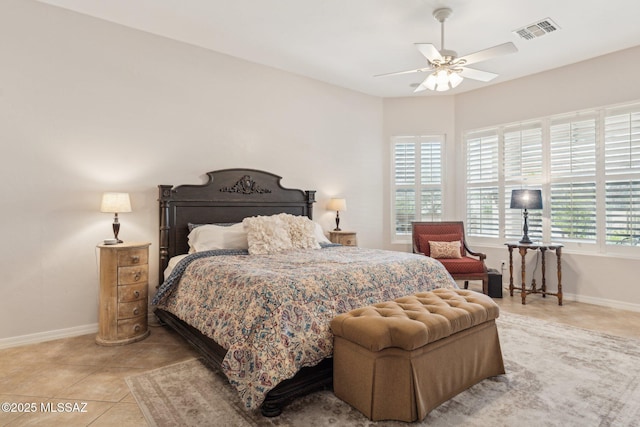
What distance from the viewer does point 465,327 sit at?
225 centimetres

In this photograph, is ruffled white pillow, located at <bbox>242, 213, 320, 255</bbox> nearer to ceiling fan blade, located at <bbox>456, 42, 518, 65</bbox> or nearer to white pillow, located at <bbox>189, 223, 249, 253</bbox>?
white pillow, located at <bbox>189, 223, 249, 253</bbox>

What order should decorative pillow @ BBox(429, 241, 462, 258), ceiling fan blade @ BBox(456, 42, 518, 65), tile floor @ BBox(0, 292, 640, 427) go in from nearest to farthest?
tile floor @ BBox(0, 292, 640, 427) < ceiling fan blade @ BBox(456, 42, 518, 65) < decorative pillow @ BBox(429, 241, 462, 258)

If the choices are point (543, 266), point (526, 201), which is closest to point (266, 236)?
point (526, 201)

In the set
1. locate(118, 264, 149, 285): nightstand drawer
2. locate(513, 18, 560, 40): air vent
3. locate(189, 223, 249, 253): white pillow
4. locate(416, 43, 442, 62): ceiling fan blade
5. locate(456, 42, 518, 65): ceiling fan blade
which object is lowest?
locate(118, 264, 149, 285): nightstand drawer

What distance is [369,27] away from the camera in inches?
148

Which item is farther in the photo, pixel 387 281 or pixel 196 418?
pixel 387 281

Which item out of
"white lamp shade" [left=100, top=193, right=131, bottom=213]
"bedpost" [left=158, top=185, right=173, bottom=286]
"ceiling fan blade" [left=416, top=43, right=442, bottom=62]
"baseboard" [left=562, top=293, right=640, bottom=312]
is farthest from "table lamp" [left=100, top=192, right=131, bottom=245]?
"baseboard" [left=562, top=293, right=640, bottom=312]

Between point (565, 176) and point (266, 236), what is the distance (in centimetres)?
409

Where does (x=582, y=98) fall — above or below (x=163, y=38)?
below

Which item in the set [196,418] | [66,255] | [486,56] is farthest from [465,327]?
[66,255]

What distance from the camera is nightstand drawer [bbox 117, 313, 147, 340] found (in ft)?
10.4

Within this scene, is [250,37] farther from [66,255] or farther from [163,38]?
[66,255]

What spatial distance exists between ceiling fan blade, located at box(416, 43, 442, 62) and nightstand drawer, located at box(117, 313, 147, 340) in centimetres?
345

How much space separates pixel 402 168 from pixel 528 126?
1936 mm
